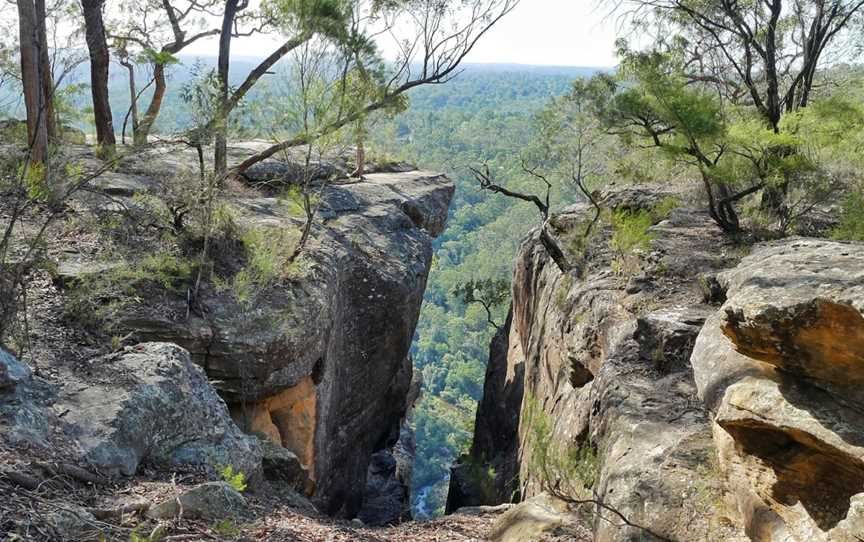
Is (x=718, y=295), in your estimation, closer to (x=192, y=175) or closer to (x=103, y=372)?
(x=103, y=372)

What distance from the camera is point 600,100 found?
1164 centimetres

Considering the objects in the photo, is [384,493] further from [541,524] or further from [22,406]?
[22,406]

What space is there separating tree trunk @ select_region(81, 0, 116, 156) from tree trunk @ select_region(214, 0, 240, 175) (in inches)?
77.6

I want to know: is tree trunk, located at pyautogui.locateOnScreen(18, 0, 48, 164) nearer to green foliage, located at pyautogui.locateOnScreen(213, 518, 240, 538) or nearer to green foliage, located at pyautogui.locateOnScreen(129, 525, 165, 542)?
green foliage, located at pyautogui.locateOnScreen(213, 518, 240, 538)

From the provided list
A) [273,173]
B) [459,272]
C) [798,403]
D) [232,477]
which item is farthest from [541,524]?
[459,272]

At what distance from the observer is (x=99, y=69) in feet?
44.2

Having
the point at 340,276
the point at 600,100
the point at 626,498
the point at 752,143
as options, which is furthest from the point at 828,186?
the point at 340,276

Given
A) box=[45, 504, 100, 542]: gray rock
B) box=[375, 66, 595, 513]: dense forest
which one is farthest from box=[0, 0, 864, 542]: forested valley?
box=[375, 66, 595, 513]: dense forest

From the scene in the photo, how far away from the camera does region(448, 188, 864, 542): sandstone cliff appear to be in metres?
4.70

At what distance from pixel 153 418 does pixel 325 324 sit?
455 cm

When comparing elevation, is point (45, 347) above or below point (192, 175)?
below

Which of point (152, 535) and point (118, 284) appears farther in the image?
point (118, 284)

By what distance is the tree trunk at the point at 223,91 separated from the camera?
35.6ft

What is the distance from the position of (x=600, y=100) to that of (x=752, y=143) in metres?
2.60
